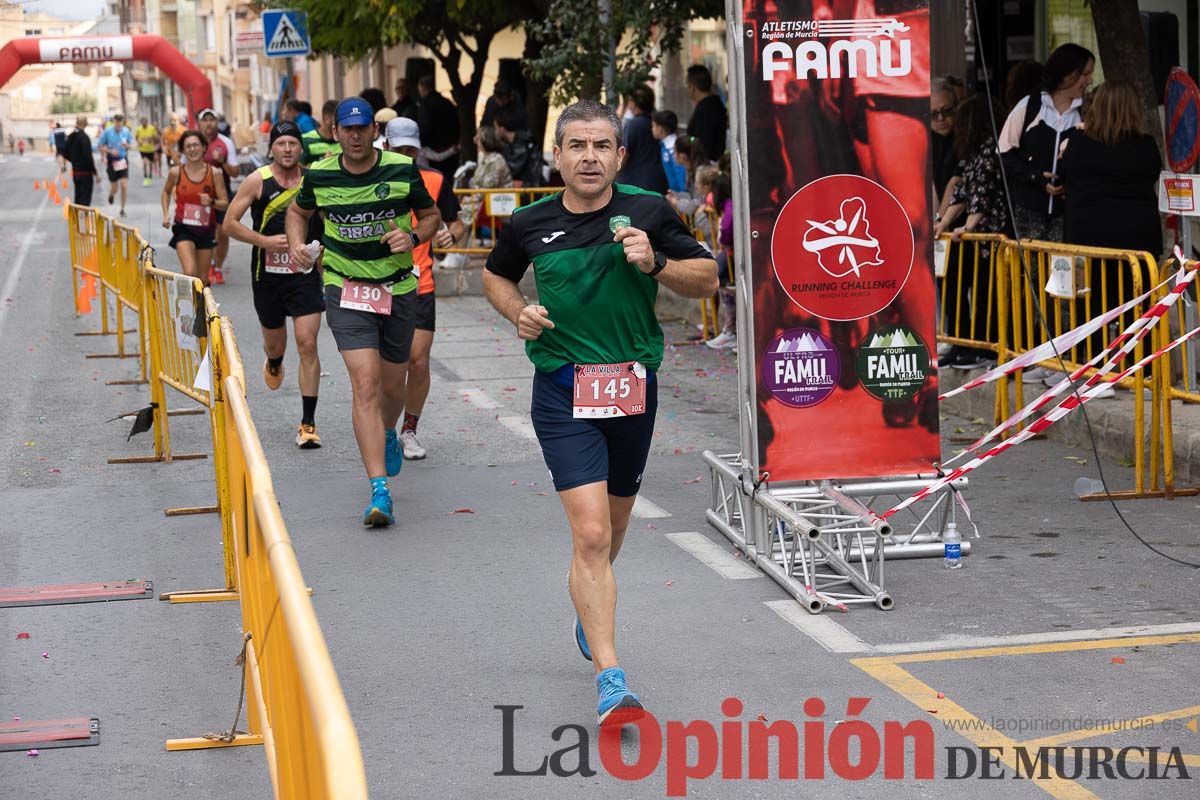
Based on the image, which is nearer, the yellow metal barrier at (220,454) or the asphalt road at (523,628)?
the asphalt road at (523,628)

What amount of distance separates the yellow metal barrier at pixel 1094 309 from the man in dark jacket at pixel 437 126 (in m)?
14.8

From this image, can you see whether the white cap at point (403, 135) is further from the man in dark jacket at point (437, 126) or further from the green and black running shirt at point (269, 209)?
the man in dark jacket at point (437, 126)

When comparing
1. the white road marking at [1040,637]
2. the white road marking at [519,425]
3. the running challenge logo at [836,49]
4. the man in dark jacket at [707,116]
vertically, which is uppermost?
the man in dark jacket at [707,116]

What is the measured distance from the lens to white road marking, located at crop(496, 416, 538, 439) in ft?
36.4

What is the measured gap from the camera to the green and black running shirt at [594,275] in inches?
224

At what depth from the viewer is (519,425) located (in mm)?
11445

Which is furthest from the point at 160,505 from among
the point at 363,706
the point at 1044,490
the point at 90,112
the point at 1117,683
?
the point at 90,112

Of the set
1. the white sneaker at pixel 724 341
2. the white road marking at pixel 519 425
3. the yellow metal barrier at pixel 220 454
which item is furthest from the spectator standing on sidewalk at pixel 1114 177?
the yellow metal barrier at pixel 220 454

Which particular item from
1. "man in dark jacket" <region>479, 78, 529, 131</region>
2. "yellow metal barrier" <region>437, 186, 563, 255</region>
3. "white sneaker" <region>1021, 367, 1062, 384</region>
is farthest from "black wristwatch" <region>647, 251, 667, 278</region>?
"man in dark jacket" <region>479, 78, 529, 131</region>

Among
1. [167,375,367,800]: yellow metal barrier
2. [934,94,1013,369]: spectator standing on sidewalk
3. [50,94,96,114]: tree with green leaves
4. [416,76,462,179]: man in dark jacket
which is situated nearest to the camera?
[167,375,367,800]: yellow metal barrier

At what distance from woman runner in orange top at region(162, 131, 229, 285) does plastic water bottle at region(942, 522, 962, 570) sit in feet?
35.2

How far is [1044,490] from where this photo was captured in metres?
9.07

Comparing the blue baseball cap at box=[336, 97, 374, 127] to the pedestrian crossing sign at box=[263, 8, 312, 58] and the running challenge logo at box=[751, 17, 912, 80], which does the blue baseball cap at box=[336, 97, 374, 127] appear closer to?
the running challenge logo at box=[751, 17, 912, 80]

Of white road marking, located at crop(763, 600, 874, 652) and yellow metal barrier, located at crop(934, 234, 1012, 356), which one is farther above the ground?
yellow metal barrier, located at crop(934, 234, 1012, 356)
